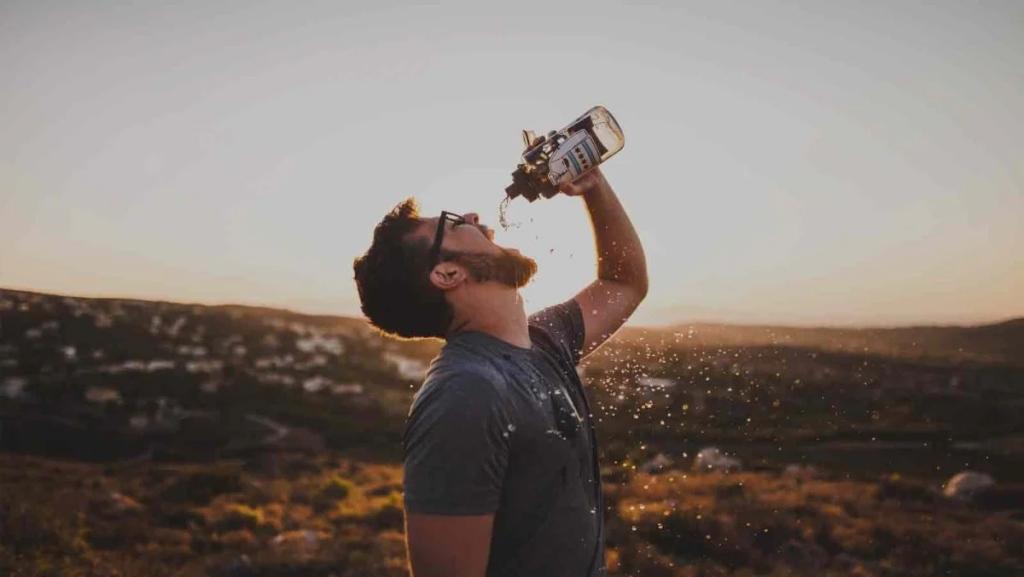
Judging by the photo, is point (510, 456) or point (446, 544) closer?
point (446, 544)

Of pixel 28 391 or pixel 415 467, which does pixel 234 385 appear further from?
pixel 415 467

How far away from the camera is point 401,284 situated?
3.04 meters

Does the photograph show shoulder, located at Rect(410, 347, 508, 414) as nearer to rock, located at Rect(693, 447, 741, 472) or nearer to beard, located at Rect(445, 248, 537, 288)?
beard, located at Rect(445, 248, 537, 288)

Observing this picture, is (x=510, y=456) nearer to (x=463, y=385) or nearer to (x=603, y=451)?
(x=463, y=385)

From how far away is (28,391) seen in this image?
33.1m

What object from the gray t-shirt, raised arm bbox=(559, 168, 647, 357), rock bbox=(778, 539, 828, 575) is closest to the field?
rock bbox=(778, 539, 828, 575)

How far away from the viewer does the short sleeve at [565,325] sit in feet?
10.4

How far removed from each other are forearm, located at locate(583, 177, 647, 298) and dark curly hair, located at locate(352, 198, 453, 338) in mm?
935

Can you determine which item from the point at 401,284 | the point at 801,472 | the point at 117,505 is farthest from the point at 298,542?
the point at 801,472

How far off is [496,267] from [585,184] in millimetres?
901

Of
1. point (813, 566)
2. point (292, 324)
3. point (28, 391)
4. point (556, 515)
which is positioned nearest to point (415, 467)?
point (556, 515)

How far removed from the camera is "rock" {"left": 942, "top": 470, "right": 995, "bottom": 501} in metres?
18.1

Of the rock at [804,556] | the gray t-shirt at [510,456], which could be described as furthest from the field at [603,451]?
the gray t-shirt at [510,456]

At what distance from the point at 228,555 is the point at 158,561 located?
3.19 ft
